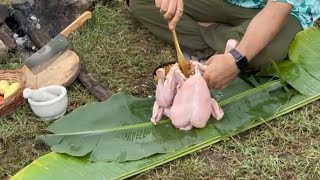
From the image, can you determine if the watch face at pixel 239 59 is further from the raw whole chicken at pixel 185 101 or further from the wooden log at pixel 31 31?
the wooden log at pixel 31 31

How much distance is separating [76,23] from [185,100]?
103 centimetres

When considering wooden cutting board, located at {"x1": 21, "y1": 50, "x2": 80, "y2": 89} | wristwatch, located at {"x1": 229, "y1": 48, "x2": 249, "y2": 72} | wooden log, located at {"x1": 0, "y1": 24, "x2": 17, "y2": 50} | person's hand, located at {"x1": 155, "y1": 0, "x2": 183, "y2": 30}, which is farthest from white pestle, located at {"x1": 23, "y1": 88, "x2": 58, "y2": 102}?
wristwatch, located at {"x1": 229, "y1": 48, "x2": 249, "y2": 72}

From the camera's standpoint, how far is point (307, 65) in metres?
3.12

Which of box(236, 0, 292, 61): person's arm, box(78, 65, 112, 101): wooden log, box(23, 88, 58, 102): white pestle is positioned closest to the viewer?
box(236, 0, 292, 61): person's arm

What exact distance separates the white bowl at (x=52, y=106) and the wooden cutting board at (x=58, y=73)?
0.49 feet

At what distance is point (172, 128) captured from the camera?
281 centimetres

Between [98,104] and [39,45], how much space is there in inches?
27.9

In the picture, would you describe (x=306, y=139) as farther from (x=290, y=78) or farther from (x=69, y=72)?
(x=69, y=72)

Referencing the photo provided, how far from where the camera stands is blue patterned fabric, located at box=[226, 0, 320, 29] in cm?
317

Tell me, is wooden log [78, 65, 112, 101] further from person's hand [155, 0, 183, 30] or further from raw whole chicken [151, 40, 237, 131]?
person's hand [155, 0, 183, 30]

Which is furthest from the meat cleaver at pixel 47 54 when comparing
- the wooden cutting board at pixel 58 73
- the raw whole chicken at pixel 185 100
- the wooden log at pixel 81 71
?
the raw whole chicken at pixel 185 100

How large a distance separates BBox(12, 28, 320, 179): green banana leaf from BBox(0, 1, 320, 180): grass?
4 cm

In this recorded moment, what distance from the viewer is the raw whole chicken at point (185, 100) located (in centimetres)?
272

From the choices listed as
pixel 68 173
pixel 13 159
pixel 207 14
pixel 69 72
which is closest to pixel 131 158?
pixel 68 173
